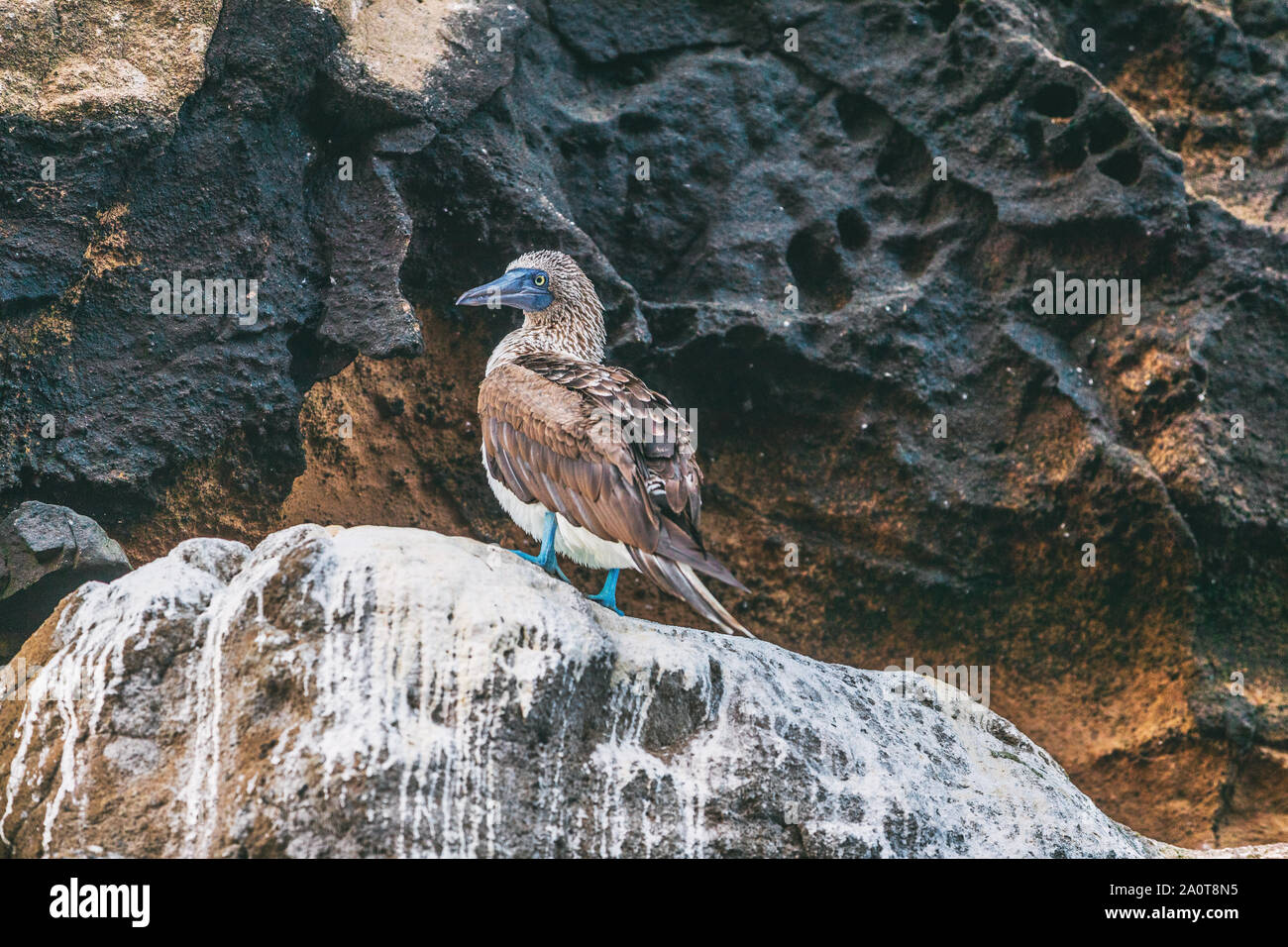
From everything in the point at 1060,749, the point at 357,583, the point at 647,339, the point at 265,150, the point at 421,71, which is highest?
the point at 421,71

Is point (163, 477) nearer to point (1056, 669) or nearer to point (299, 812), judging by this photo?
point (299, 812)

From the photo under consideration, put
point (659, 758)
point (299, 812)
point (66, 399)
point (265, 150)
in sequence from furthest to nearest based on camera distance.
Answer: point (265, 150) → point (66, 399) → point (659, 758) → point (299, 812)

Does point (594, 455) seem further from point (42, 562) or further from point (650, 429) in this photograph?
point (42, 562)

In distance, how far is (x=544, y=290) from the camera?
6.33 m

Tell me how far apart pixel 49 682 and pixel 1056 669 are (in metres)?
5.98

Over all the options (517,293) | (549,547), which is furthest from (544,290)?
(549,547)

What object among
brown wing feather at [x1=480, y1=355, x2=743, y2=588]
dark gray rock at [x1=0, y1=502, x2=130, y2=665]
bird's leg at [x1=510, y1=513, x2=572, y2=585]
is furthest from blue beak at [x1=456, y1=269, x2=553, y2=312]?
dark gray rock at [x1=0, y1=502, x2=130, y2=665]

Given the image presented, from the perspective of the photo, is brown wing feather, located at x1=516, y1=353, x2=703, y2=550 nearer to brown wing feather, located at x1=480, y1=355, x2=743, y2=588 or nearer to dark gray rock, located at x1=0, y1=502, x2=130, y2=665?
brown wing feather, located at x1=480, y1=355, x2=743, y2=588

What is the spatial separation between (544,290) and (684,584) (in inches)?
90.7

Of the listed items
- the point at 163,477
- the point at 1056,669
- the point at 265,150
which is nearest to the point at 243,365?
the point at 163,477

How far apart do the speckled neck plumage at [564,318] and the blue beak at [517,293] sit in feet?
0.25

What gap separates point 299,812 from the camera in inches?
139

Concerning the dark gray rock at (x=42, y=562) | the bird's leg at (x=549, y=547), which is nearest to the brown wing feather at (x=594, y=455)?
the bird's leg at (x=549, y=547)

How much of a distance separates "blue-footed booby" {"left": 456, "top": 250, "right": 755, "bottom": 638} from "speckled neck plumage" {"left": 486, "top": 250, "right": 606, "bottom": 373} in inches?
11.9
